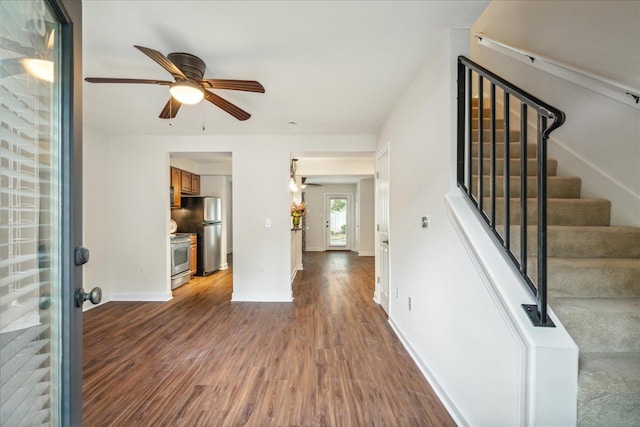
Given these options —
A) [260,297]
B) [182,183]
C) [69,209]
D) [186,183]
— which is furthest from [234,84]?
[186,183]

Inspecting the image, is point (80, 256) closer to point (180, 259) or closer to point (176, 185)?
point (180, 259)

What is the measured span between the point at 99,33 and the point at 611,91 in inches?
139

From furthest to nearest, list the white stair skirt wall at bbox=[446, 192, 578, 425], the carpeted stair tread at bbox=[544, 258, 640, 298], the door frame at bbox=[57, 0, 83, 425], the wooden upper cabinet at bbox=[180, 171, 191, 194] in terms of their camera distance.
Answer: the wooden upper cabinet at bbox=[180, 171, 191, 194], the carpeted stair tread at bbox=[544, 258, 640, 298], the white stair skirt wall at bbox=[446, 192, 578, 425], the door frame at bbox=[57, 0, 83, 425]

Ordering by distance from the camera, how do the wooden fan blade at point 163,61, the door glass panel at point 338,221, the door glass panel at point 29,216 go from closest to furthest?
the door glass panel at point 29,216, the wooden fan blade at point 163,61, the door glass panel at point 338,221

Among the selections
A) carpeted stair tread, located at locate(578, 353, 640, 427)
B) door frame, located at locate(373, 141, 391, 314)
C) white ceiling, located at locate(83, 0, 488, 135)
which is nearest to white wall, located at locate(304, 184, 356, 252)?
door frame, located at locate(373, 141, 391, 314)

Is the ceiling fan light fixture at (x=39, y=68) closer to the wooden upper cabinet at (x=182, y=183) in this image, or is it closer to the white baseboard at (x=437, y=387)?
the white baseboard at (x=437, y=387)

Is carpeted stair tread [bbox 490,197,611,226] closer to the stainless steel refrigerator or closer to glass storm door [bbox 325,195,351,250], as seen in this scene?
the stainless steel refrigerator

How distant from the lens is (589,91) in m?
2.05

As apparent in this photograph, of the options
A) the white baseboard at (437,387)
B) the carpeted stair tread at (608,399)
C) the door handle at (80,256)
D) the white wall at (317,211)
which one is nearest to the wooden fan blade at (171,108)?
the door handle at (80,256)

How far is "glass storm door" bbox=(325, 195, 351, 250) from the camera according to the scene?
948cm

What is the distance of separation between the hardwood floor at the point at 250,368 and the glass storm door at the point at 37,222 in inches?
41.8

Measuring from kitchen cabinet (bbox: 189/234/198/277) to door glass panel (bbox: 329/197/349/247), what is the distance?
198 inches

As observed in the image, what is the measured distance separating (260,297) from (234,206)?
4.55ft

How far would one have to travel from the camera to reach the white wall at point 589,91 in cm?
182
